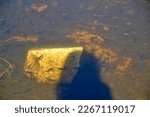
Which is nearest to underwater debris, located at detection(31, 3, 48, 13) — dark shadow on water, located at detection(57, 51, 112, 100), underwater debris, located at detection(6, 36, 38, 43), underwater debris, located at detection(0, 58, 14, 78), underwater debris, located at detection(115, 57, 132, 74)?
underwater debris, located at detection(6, 36, 38, 43)

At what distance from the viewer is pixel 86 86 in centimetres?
332

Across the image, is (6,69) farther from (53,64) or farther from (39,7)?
(39,7)

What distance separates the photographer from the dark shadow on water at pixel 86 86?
322 centimetres

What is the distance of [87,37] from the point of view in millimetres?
3953

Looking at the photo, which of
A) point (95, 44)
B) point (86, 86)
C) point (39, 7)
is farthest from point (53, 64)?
point (39, 7)

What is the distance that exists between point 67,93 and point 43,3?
2012 mm

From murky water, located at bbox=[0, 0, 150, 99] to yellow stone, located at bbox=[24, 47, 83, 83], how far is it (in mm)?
77

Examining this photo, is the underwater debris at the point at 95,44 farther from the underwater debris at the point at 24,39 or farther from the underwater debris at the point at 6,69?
the underwater debris at the point at 6,69

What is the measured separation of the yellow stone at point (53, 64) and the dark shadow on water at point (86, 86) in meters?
0.08

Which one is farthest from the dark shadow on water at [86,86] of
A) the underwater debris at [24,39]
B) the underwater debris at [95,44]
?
the underwater debris at [24,39]

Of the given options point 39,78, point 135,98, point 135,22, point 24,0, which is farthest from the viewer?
point 24,0

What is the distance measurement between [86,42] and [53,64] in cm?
60

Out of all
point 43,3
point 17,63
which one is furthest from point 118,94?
point 43,3

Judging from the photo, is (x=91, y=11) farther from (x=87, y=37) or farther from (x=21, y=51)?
(x=21, y=51)
